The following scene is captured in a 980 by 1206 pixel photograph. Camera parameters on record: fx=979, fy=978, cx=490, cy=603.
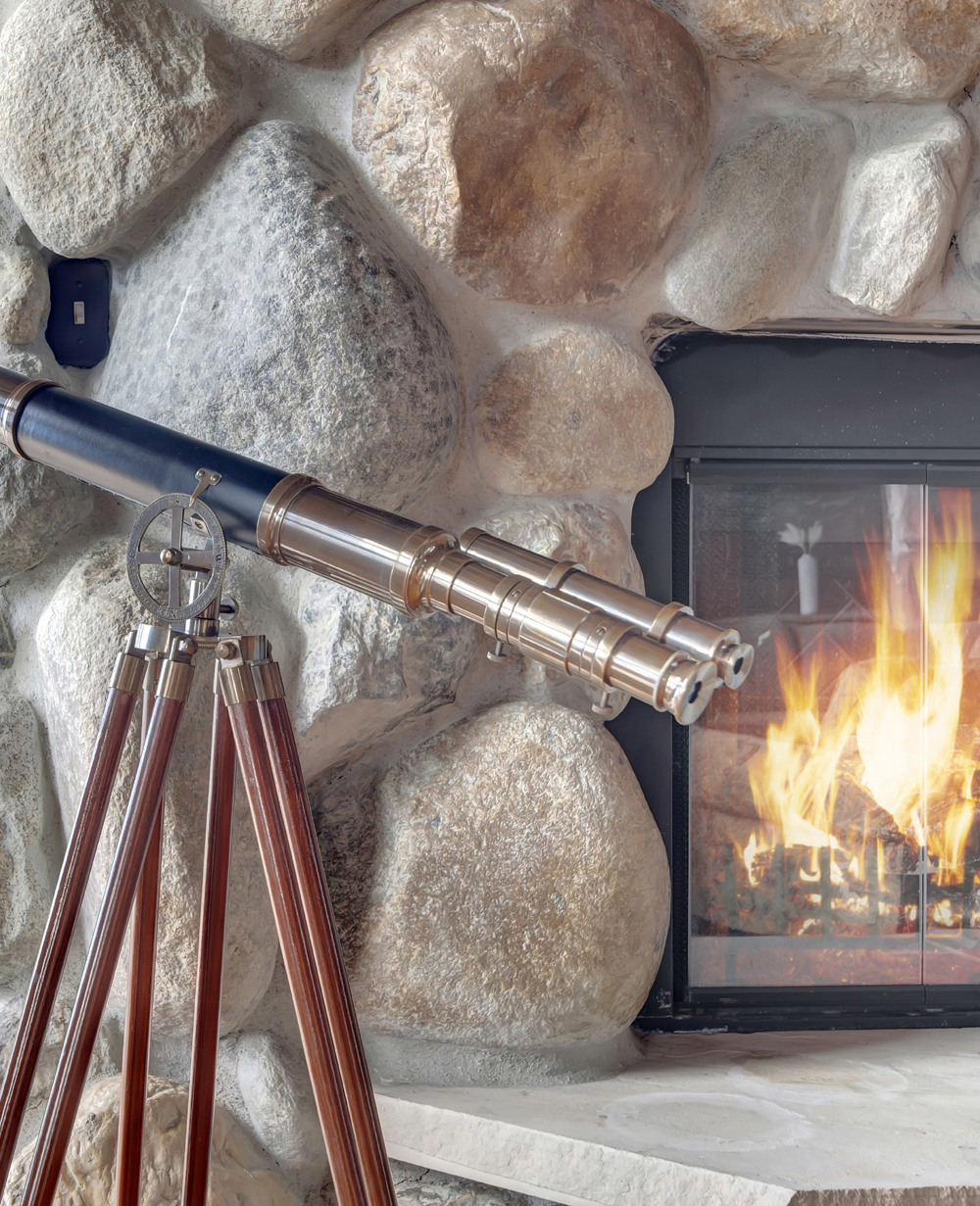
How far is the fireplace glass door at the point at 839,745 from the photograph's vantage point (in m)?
1.24

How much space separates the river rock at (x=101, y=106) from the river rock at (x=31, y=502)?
0.14 meters


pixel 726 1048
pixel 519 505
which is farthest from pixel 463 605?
pixel 726 1048

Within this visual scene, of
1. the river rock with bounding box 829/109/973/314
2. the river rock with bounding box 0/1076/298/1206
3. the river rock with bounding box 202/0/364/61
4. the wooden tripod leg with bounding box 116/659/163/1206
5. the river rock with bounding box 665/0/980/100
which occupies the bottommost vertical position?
the river rock with bounding box 0/1076/298/1206

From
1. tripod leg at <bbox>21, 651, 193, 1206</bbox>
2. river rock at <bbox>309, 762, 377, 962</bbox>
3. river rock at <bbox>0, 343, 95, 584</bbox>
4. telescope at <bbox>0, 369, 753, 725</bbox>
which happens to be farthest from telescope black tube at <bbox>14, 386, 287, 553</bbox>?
river rock at <bbox>309, 762, 377, 962</bbox>

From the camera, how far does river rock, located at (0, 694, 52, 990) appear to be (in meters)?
1.00

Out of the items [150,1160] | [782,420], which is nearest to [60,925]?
[150,1160]

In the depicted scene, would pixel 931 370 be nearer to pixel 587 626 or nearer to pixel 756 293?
pixel 756 293

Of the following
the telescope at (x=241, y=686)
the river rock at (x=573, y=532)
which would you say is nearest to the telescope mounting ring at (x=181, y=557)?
the telescope at (x=241, y=686)

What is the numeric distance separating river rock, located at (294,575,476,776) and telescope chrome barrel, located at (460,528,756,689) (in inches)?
13.0

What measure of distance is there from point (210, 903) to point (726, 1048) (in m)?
0.75

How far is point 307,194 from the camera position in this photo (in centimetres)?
94

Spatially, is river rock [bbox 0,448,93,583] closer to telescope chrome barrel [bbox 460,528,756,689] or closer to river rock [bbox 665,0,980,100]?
telescope chrome barrel [bbox 460,528,756,689]

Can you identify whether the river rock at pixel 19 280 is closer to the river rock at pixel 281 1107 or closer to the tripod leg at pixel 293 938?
the tripod leg at pixel 293 938

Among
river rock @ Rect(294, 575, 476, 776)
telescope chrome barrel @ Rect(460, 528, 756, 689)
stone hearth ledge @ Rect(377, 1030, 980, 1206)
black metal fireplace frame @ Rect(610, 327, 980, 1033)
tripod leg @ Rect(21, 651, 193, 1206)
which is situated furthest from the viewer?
black metal fireplace frame @ Rect(610, 327, 980, 1033)
